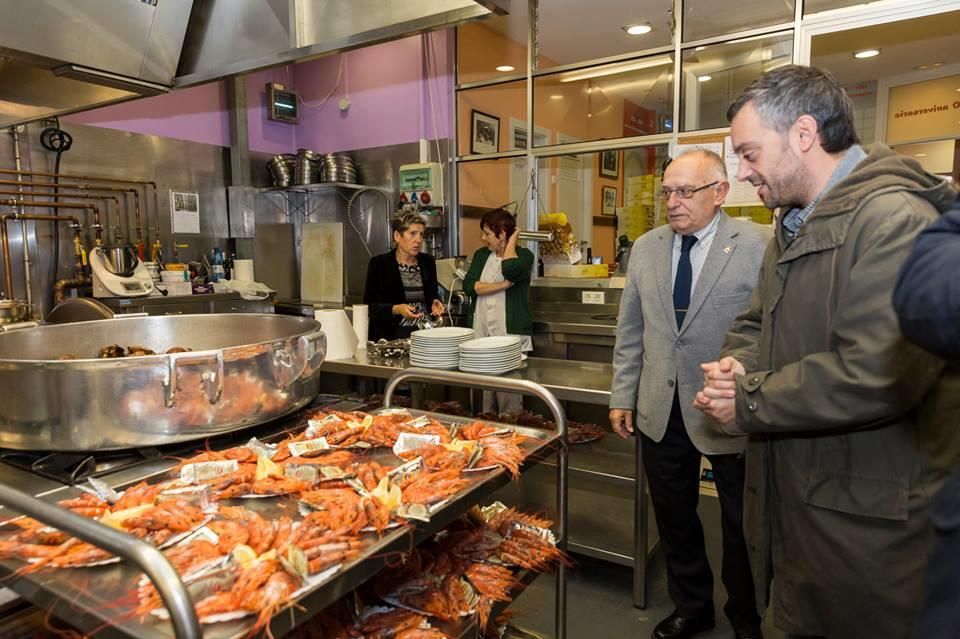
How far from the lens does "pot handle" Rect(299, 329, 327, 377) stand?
4.57 ft

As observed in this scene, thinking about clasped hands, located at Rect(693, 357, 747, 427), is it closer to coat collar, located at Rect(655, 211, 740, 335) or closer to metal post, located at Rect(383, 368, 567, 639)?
metal post, located at Rect(383, 368, 567, 639)

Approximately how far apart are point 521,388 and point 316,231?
4.17 metres

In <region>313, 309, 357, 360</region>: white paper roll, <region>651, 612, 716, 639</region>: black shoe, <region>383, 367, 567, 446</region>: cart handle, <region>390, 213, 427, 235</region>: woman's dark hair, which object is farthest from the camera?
<region>390, 213, 427, 235</region>: woman's dark hair

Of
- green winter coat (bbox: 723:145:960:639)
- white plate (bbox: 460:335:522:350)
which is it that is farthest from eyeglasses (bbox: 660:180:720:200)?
white plate (bbox: 460:335:522:350)

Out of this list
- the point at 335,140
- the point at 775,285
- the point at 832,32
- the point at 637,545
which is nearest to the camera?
the point at 775,285

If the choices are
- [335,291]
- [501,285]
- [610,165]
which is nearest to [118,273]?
[335,291]

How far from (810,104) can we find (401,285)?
2.56 m

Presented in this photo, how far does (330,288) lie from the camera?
5.18 meters

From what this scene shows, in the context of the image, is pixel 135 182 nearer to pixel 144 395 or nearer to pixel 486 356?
pixel 486 356

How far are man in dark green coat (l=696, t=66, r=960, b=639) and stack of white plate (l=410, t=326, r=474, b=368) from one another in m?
1.24

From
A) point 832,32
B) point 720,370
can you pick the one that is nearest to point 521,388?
point 720,370

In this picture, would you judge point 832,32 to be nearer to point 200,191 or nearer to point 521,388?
point 521,388

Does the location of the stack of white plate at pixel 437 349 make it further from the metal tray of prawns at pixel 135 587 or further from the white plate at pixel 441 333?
the metal tray of prawns at pixel 135 587

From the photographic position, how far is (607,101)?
5.86m
